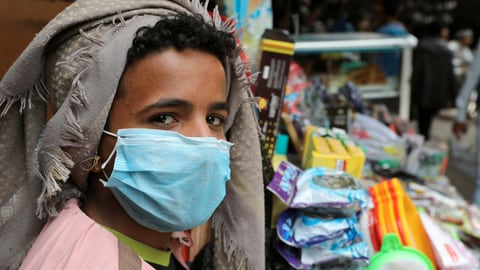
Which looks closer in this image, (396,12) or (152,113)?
(152,113)

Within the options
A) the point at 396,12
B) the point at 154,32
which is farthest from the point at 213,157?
the point at 396,12

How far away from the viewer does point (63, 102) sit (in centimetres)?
105

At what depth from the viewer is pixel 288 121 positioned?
2.30 m

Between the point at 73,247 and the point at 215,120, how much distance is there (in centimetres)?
49

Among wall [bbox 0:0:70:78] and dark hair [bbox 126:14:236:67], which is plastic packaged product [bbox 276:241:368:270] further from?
wall [bbox 0:0:70:78]

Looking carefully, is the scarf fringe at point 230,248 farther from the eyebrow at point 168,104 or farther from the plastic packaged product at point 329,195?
the eyebrow at point 168,104

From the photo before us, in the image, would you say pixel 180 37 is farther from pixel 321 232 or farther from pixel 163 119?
pixel 321 232

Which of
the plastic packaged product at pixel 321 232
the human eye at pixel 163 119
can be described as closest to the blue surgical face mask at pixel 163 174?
the human eye at pixel 163 119

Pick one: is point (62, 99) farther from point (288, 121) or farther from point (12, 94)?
point (288, 121)

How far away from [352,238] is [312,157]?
44 centimetres

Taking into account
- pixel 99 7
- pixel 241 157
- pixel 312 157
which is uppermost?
pixel 99 7

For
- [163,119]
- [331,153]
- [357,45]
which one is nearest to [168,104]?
[163,119]

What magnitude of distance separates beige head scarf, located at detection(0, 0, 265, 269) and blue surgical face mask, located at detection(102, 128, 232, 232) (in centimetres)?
9

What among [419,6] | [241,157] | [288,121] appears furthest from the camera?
[419,6]
